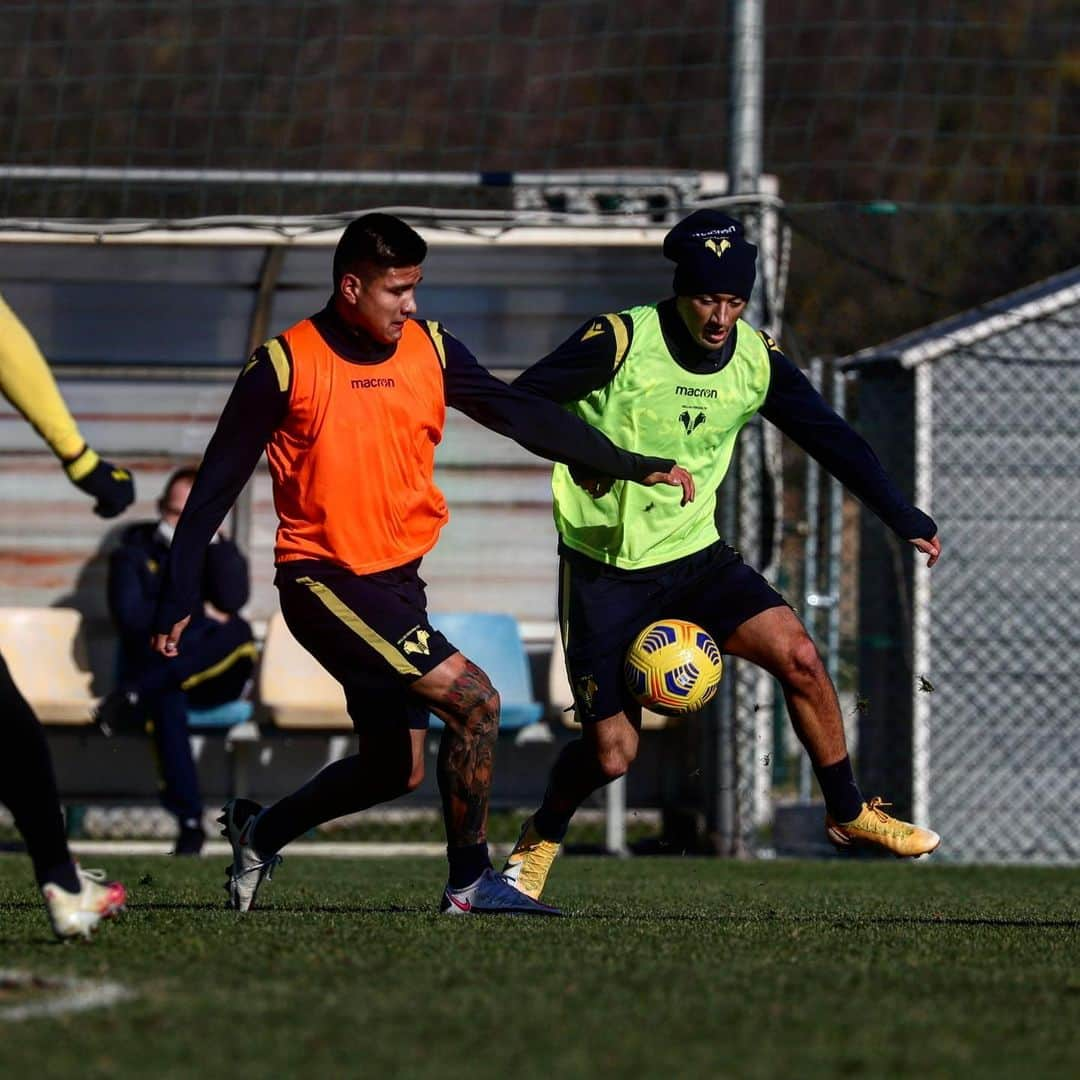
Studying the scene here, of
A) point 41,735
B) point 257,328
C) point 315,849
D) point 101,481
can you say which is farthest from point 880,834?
point 257,328

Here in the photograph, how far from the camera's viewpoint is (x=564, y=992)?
15.5 feet

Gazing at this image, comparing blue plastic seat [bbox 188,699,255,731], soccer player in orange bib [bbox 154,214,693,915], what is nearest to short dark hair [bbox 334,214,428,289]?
Answer: soccer player in orange bib [bbox 154,214,693,915]

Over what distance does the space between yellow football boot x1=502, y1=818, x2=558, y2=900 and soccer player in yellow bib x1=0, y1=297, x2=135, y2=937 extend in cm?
220

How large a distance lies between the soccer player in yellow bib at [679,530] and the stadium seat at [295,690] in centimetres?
515

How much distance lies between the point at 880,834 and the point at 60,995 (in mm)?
3466

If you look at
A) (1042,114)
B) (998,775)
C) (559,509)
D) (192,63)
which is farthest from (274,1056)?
(1042,114)

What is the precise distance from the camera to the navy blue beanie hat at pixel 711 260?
722cm

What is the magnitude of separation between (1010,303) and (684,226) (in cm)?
573

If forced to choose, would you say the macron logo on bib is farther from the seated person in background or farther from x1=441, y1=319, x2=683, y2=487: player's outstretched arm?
the seated person in background

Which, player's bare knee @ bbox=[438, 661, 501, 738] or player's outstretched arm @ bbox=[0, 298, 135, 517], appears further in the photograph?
player's bare knee @ bbox=[438, 661, 501, 738]

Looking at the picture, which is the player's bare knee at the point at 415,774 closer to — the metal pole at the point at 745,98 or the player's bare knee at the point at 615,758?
A: the player's bare knee at the point at 615,758

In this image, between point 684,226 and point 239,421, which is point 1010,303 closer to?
point 684,226

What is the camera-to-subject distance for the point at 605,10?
26.3 metres

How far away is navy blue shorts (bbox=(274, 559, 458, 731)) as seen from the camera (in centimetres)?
647
